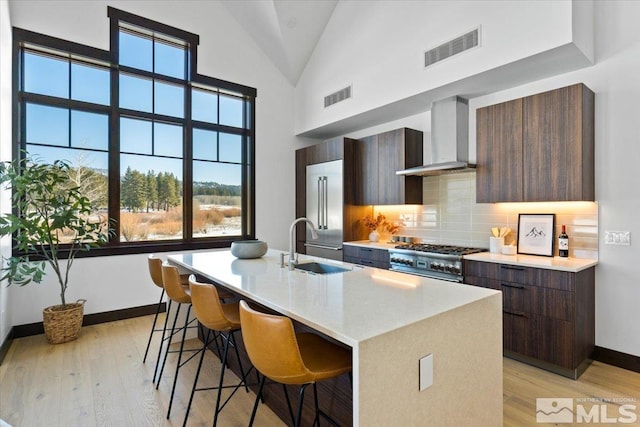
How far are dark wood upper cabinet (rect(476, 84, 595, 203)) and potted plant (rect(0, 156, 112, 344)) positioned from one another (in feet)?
13.4

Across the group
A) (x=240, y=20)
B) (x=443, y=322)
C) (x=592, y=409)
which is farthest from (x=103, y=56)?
(x=592, y=409)

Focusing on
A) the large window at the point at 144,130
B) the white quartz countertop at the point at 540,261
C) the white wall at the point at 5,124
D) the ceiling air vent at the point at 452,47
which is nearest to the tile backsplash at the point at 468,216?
the white quartz countertop at the point at 540,261

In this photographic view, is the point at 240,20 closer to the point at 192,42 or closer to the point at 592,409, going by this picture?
the point at 192,42

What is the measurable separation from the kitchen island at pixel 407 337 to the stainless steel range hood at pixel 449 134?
1999mm

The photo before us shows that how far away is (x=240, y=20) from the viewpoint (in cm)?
492

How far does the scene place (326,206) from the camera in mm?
4875

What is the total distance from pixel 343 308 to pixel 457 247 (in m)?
2.71

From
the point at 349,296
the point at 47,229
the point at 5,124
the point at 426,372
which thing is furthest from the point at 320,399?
the point at 5,124

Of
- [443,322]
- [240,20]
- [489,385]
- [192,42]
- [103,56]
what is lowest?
[489,385]

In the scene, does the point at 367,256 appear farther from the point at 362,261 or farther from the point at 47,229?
the point at 47,229

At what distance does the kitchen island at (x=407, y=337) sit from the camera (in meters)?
1.23

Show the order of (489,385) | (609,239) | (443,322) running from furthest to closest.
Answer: (609,239) → (489,385) → (443,322)

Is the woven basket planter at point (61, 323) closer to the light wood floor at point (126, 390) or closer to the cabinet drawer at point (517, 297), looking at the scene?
the light wood floor at point (126, 390)

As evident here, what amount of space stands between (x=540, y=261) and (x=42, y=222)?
459 centimetres
